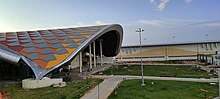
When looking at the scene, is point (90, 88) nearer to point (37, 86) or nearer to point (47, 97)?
point (47, 97)

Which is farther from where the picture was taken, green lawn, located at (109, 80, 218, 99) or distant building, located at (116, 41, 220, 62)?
distant building, located at (116, 41, 220, 62)

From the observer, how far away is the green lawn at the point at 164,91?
18719mm

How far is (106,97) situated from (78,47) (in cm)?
Answer: 1529

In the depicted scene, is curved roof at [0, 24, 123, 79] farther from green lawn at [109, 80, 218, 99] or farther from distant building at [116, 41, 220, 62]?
distant building at [116, 41, 220, 62]

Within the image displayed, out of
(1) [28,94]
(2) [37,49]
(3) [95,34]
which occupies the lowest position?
(1) [28,94]

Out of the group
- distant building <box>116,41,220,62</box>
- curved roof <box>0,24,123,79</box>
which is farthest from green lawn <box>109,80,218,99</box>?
distant building <box>116,41,220,62</box>

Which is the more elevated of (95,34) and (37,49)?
(95,34)

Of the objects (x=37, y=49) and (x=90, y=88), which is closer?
(x=90, y=88)

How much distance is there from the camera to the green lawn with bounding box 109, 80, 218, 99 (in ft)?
61.4

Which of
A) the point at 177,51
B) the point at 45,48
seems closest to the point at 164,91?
the point at 45,48

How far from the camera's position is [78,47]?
32.7 meters

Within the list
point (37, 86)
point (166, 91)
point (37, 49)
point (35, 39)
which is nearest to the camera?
point (166, 91)

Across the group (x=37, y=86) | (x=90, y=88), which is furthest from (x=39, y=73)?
(x=90, y=88)

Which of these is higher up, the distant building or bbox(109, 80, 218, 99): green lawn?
the distant building
